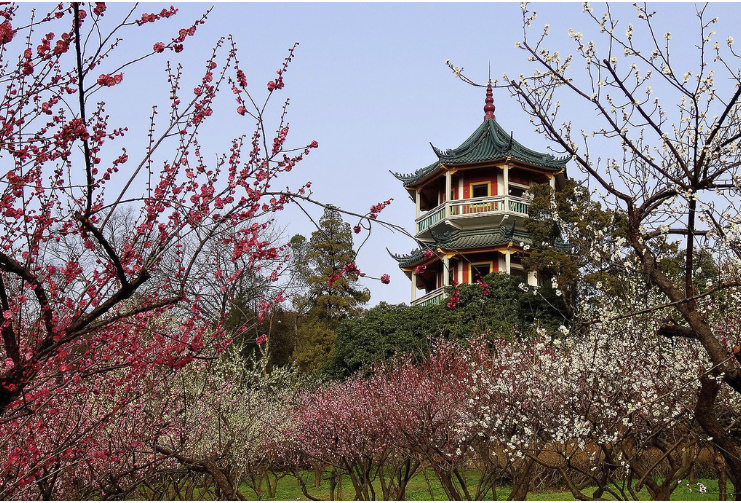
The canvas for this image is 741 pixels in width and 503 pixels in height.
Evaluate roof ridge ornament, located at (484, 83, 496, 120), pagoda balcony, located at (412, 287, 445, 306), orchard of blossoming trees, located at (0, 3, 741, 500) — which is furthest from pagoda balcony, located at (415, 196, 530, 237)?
orchard of blossoming trees, located at (0, 3, 741, 500)

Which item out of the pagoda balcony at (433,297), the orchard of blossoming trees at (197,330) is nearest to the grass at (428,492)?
the orchard of blossoming trees at (197,330)

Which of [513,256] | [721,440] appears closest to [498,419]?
[721,440]

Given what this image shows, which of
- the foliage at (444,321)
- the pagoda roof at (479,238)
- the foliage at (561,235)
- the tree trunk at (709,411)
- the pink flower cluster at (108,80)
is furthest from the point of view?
the pagoda roof at (479,238)

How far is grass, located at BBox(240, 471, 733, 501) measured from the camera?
13523mm

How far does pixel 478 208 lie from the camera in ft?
84.3

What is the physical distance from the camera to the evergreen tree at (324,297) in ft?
97.2

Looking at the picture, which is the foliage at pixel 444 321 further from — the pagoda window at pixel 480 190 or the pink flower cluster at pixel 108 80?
the pink flower cluster at pixel 108 80

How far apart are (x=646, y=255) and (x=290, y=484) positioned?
16.7m

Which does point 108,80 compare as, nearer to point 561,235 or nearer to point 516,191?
point 561,235

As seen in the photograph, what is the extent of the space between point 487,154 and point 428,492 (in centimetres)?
1466

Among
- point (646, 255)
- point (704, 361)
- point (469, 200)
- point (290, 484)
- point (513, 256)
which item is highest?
point (469, 200)

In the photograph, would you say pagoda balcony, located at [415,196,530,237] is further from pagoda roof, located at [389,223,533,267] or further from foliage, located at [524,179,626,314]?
foliage, located at [524,179,626,314]

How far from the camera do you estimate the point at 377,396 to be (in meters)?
13.2

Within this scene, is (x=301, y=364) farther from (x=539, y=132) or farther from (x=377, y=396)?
(x=539, y=132)
